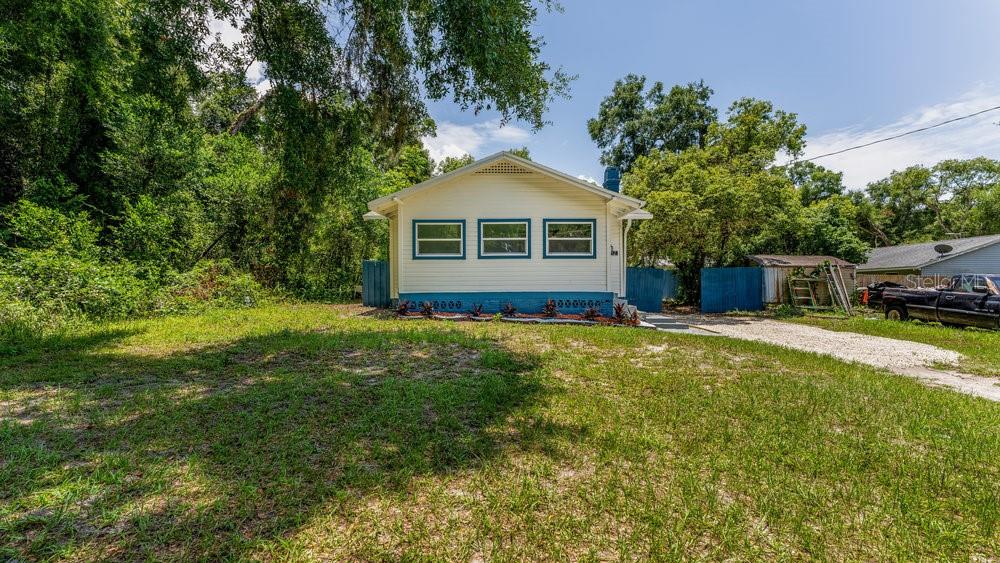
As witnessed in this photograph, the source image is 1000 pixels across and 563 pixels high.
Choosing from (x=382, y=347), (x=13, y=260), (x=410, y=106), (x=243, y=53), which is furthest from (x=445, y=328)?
(x=13, y=260)

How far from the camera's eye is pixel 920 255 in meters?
19.2

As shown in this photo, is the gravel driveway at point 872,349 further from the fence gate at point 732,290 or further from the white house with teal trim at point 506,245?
the white house with teal trim at point 506,245

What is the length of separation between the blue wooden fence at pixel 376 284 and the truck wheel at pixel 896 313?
16.0m

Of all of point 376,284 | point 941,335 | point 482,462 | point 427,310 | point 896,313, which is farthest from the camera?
point 376,284

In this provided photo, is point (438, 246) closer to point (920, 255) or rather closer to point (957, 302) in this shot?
point (957, 302)

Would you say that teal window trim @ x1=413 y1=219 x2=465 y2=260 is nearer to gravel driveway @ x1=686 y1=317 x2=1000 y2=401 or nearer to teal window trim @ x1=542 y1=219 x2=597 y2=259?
teal window trim @ x1=542 y1=219 x2=597 y2=259

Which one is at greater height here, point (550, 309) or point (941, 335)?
point (550, 309)

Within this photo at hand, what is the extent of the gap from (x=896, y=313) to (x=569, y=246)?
1019 cm

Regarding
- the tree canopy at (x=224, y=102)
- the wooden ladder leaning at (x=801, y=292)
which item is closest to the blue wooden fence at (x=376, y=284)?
the tree canopy at (x=224, y=102)

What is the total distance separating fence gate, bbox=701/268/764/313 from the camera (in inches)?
595

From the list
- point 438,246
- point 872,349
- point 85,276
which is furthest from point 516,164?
point 85,276

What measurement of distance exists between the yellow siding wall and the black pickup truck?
8.60 meters

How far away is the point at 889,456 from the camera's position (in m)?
3.10

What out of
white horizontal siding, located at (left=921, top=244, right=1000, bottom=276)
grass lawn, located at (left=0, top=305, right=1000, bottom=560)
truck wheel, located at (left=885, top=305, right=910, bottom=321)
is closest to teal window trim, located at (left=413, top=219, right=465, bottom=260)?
grass lawn, located at (left=0, top=305, right=1000, bottom=560)
